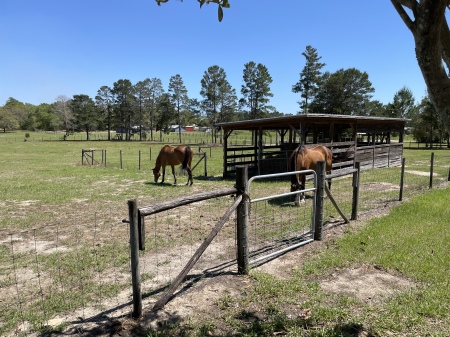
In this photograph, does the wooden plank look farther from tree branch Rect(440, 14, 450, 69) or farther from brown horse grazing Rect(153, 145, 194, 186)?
brown horse grazing Rect(153, 145, 194, 186)

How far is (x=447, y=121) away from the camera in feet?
6.79

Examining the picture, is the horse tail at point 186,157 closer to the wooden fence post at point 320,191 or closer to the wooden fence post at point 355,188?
the wooden fence post at point 355,188

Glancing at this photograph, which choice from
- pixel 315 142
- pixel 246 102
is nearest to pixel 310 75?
pixel 246 102

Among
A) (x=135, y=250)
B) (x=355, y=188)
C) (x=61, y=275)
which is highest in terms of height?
(x=355, y=188)

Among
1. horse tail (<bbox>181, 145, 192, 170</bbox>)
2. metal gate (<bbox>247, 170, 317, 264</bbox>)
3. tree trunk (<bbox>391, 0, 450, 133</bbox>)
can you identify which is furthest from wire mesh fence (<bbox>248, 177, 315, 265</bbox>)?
horse tail (<bbox>181, 145, 192, 170</bbox>)

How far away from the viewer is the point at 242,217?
421cm

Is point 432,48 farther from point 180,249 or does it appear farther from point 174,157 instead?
point 174,157

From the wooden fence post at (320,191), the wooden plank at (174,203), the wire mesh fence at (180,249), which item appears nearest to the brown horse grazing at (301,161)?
the wire mesh fence at (180,249)

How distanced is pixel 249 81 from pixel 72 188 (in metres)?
44.6

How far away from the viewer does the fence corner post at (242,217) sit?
420cm

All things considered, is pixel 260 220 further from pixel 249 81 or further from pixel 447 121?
pixel 249 81

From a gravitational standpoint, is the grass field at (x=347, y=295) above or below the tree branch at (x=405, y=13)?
below

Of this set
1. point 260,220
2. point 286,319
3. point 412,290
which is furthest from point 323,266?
point 260,220

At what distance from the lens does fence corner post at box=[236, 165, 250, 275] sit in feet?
13.8
